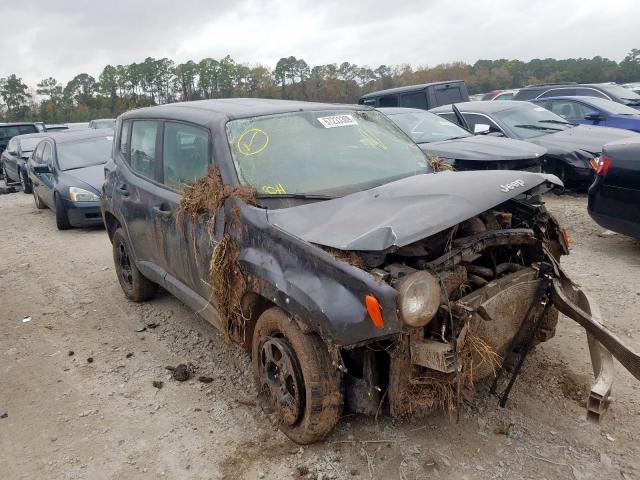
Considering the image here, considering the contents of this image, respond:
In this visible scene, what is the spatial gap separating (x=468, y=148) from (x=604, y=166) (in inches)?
82.1

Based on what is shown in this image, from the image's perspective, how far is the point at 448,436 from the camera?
10.1 ft

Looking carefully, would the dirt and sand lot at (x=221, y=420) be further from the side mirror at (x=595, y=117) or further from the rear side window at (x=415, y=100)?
the rear side window at (x=415, y=100)

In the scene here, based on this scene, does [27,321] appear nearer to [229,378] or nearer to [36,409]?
[36,409]

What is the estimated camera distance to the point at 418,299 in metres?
2.49

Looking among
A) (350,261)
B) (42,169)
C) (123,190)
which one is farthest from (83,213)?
(350,261)

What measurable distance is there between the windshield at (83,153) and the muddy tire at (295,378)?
301 inches

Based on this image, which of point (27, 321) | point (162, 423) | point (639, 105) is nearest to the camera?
point (162, 423)

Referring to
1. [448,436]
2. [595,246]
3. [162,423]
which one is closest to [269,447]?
[162,423]

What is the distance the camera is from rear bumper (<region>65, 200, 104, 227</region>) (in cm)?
873

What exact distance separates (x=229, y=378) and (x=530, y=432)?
2.04 meters

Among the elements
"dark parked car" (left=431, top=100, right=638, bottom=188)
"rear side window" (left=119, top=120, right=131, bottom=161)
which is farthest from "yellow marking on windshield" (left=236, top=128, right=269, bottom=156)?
"dark parked car" (left=431, top=100, right=638, bottom=188)

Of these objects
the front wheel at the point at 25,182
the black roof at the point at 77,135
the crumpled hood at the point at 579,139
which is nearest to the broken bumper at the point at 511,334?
the crumpled hood at the point at 579,139

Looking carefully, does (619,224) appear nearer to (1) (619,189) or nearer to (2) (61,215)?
(1) (619,189)

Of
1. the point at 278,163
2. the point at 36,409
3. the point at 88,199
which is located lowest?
the point at 36,409
